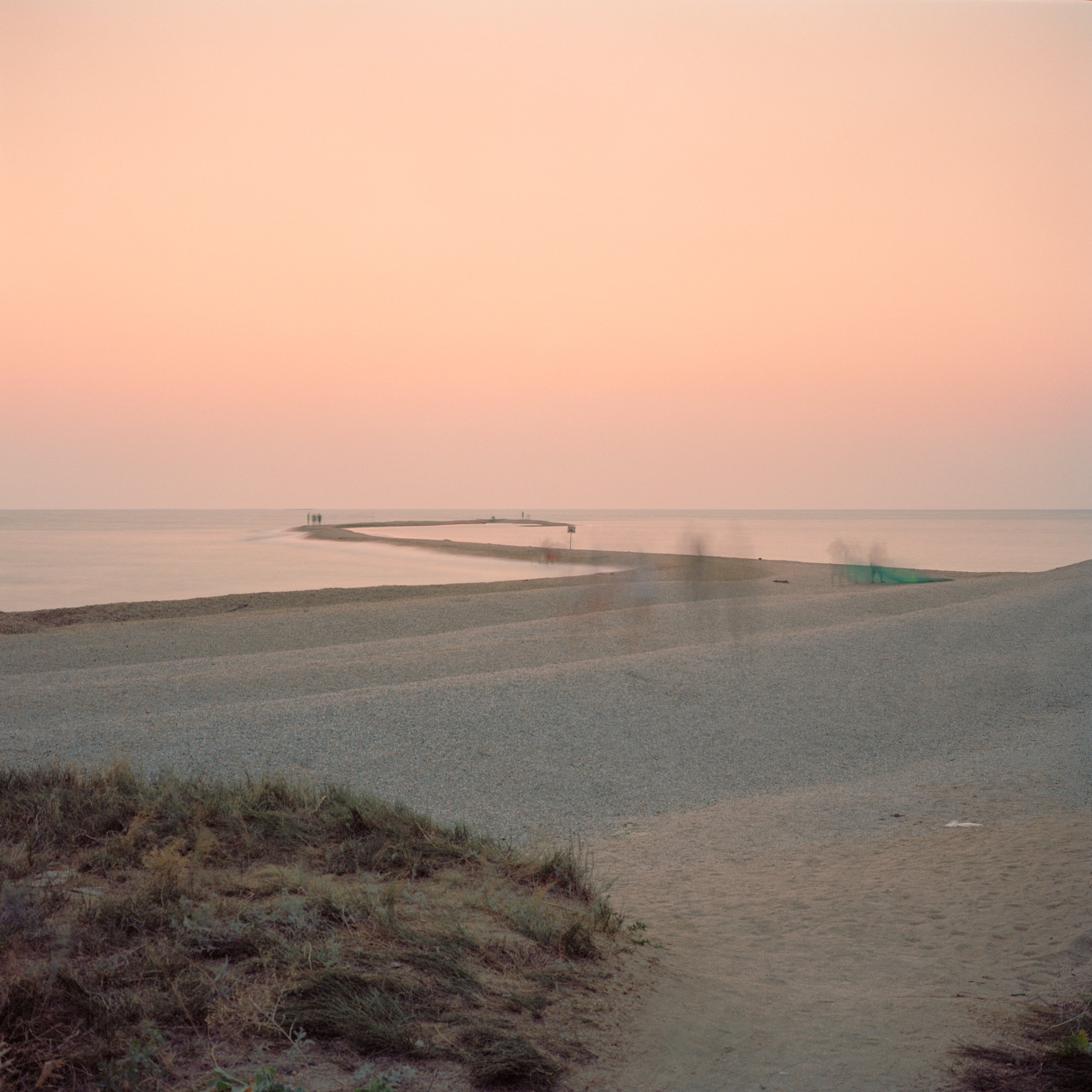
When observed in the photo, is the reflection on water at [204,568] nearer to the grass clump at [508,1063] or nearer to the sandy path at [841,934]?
the sandy path at [841,934]

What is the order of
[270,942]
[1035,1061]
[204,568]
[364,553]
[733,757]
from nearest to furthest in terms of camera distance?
[1035,1061] → [270,942] → [733,757] → [204,568] → [364,553]

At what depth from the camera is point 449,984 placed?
3.24 meters

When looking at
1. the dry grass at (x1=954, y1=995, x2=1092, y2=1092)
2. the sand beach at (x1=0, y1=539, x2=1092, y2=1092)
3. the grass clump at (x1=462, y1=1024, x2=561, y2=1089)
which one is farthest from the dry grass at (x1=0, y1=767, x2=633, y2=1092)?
the dry grass at (x1=954, y1=995, x2=1092, y2=1092)

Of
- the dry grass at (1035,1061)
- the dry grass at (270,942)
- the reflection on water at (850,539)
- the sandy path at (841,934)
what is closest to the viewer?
the dry grass at (270,942)

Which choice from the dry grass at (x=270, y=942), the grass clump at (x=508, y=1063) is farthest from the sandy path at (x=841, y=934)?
the dry grass at (x=270, y=942)

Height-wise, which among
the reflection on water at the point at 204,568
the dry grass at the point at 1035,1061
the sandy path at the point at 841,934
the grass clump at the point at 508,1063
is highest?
the reflection on water at the point at 204,568

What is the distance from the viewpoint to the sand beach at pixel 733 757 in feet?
12.1

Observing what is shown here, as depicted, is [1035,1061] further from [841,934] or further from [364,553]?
[364,553]

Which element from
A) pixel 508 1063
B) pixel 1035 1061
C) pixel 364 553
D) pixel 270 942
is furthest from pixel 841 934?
pixel 364 553

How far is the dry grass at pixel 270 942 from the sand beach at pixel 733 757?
1.44ft

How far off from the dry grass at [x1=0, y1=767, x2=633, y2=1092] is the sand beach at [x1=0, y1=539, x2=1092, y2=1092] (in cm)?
44

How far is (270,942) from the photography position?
3.37 metres

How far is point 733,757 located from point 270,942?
6.18 m

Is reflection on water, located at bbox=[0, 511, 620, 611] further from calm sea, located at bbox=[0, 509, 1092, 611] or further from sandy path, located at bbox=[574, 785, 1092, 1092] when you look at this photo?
sandy path, located at bbox=[574, 785, 1092, 1092]
